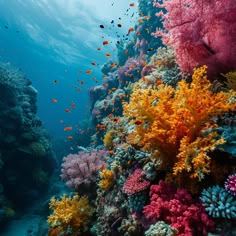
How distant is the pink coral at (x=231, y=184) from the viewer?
2.70 meters

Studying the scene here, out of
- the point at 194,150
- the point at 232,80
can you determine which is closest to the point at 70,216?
the point at 194,150

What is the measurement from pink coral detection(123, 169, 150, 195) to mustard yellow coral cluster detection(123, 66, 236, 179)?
0.59 meters

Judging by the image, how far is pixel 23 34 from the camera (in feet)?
147

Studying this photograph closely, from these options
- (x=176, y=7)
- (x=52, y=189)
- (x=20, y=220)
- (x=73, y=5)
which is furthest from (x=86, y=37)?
(x=176, y=7)

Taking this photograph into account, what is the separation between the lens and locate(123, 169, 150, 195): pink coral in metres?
3.82

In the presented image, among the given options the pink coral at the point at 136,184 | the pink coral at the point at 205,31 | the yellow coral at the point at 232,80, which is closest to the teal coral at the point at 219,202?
the pink coral at the point at 136,184

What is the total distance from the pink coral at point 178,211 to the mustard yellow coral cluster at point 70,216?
273 cm

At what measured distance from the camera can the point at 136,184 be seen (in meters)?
3.95

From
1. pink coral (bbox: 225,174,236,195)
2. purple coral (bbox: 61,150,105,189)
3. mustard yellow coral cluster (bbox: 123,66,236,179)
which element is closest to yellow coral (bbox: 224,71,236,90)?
mustard yellow coral cluster (bbox: 123,66,236,179)

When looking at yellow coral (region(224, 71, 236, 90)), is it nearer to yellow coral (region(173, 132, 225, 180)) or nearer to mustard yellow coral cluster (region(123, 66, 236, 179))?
mustard yellow coral cluster (region(123, 66, 236, 179))

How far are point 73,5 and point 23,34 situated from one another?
20.4 m

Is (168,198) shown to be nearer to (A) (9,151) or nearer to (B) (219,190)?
(B) (219,190)

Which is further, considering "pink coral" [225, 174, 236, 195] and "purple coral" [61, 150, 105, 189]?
"purple coral" [61, 150, 105, 189]

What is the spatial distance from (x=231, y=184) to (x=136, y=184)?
166 cm
